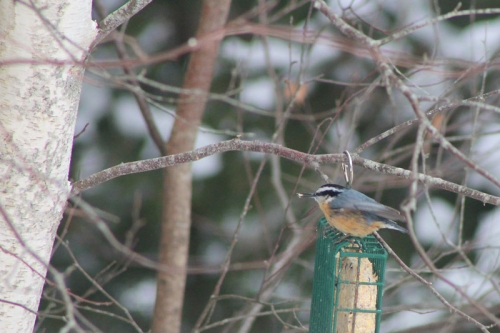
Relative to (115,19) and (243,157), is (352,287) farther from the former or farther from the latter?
(243,157)

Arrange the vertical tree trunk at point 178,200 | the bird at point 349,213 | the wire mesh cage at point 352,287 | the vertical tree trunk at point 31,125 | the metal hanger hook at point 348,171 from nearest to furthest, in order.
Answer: the vertical tree trunk at point 31,125 → the metal hanger hook at point 348,171 → the wire mesh cage at point 352,287 → the bird at point 349,213 → the vertical tree trunk at point 178,200

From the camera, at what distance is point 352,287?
2797mm

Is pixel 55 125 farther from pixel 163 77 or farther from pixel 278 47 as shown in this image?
pixel 278 47

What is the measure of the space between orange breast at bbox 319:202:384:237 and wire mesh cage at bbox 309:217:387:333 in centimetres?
5

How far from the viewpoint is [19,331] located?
2420mm

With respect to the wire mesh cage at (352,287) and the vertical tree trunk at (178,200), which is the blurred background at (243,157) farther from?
the wire mesh cage at (352,287)

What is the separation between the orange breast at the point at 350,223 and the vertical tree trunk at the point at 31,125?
1.35 meters

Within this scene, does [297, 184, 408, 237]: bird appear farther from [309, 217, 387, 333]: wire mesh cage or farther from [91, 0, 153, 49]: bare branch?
[91, 0, 153, 49]: bare branch

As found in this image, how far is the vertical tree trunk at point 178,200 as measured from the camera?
4.36m

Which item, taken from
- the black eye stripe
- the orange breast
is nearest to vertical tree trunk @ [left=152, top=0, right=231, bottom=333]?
the black eye stripe

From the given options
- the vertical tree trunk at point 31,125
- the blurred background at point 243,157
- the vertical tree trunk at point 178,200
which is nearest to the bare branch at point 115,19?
the vertical tree trunk at point 31,125

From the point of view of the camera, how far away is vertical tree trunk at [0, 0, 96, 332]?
2287mm

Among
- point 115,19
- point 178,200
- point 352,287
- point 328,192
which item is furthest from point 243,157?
point 115,19

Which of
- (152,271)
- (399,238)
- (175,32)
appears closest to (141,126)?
(175,32)
